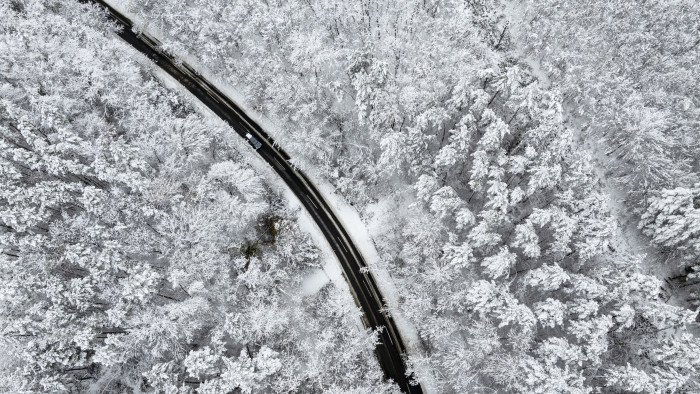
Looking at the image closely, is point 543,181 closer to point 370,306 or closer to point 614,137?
point 614,137

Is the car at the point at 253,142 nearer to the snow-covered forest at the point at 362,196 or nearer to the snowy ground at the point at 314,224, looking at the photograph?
the snowy ground at the point at 314,224

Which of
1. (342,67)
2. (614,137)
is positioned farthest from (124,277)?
(614,137)

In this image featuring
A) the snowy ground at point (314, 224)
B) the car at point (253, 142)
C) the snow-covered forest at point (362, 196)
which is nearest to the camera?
the snow-covered forest at point (362, 196)

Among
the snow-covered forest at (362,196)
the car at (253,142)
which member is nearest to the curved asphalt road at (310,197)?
the car at (253,142)

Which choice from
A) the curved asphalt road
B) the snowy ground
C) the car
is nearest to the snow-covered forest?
the snowy ground

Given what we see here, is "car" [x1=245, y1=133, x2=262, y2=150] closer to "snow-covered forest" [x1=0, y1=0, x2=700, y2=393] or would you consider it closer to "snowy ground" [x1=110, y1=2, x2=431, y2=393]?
"snowy ground" [x1=110, y1=2, x2=431, y2=393]
